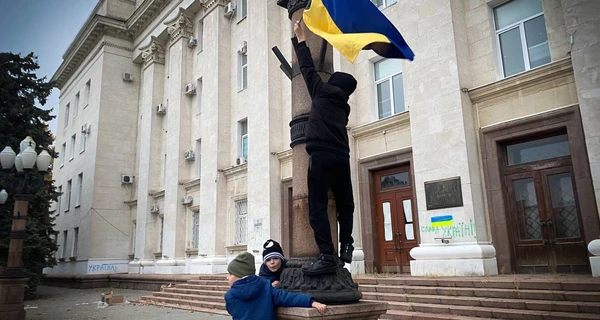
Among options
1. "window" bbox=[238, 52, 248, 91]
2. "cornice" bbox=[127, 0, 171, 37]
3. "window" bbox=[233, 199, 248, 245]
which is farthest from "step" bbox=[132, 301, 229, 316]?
"cornice" bbox=[127, 0, 171, 37]

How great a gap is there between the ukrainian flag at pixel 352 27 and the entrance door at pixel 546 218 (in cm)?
687

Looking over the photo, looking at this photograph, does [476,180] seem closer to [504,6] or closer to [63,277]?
[504,6]

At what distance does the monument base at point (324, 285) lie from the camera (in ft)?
11.5

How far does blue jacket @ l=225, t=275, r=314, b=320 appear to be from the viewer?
129 inches

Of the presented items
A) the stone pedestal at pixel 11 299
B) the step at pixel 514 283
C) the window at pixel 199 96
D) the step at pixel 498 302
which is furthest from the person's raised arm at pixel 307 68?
the window at pixel 199 96

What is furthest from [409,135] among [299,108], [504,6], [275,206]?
[299,108]

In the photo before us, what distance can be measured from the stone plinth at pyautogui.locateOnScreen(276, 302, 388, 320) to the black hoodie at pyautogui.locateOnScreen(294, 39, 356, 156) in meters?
1.25

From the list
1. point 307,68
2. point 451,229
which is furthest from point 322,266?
point 451,229

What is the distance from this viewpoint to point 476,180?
33.3ft

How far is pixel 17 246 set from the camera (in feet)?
32.8

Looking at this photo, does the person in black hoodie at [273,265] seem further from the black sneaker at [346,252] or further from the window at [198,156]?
the window at [198,156]

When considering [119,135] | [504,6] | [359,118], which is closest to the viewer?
[504,6]

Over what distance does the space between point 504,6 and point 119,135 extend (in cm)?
2290

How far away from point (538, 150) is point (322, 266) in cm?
806
